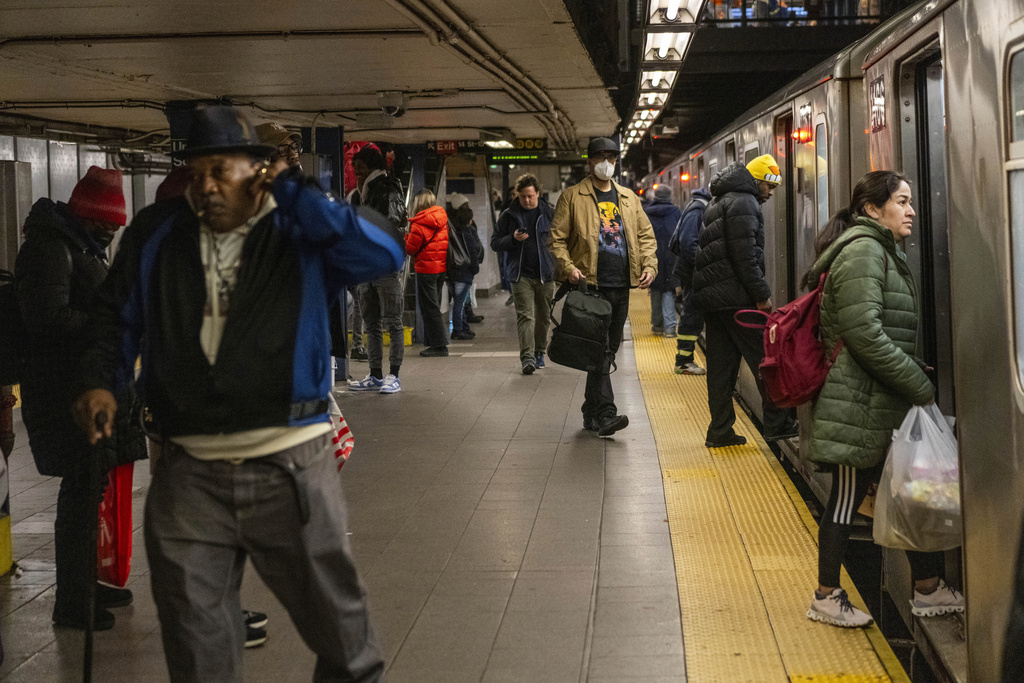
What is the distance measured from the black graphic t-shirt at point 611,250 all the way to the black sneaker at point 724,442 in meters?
1.20

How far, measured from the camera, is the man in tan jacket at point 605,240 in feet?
24.8

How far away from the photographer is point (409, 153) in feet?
52.4

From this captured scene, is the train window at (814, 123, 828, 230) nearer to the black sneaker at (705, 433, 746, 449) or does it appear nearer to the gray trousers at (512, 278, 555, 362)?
the black sneaker at (705, 433, 746, 449)

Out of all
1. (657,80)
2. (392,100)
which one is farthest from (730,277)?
(657,80)

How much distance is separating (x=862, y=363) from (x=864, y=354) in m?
0.08

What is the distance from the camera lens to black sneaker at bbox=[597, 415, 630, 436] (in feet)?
25.4

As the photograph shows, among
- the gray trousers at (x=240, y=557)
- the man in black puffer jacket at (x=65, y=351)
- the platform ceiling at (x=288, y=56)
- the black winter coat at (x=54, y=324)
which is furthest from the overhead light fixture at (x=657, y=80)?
the gray trousers at (x=240, y=557)

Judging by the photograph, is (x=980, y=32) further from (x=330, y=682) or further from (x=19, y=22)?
(x=19, y=22)

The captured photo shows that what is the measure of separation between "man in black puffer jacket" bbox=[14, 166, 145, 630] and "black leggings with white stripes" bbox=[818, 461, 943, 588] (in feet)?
8.92

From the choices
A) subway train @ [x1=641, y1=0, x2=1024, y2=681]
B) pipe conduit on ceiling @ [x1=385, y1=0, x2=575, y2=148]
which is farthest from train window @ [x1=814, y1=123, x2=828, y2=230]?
pipe conduit on ceiling @ [x1=385, y1=0, x2=575, y2=148]

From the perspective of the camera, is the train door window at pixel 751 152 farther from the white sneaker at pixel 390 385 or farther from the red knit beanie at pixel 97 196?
the red knit beanie at pixel 97 196

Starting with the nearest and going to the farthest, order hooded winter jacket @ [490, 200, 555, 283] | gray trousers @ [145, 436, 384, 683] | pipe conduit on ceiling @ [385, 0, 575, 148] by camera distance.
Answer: gray trousers @ [145, 436, 384, 683], pipe conduit on ceiling @ [385, 0, 575, 148], hooded winter jacket @ [490, 200, 555, 283]

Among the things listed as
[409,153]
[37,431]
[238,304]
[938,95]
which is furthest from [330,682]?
[409,153]

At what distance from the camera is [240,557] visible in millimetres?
3002
